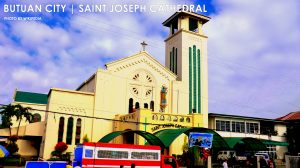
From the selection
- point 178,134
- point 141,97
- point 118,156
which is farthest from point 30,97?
point 118,156

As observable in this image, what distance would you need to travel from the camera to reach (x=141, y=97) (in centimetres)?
3922

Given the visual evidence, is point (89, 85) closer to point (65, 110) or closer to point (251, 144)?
point (65, 110)

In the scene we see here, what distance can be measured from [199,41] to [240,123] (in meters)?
13.6

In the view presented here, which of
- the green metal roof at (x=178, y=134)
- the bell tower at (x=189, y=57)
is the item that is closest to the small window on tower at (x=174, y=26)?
the bell tower at (x=189, y=57)

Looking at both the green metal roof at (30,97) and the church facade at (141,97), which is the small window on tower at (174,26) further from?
the green metal roof at (30,97)

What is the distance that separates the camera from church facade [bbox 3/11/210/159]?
109ft

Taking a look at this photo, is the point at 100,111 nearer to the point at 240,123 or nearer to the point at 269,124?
the point at 240,123

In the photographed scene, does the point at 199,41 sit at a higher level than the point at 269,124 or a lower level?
higher

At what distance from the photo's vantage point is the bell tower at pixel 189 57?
138 ft

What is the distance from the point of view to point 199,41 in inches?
1781

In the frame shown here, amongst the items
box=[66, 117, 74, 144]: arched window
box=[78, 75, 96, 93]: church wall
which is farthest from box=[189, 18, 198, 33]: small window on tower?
box=[66, 117, 74, 144]: arched window

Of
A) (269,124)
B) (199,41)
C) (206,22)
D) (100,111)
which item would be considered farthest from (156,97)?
(269,124)

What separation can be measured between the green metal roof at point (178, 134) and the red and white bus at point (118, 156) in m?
4.54

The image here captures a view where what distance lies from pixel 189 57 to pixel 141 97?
9.91 m
